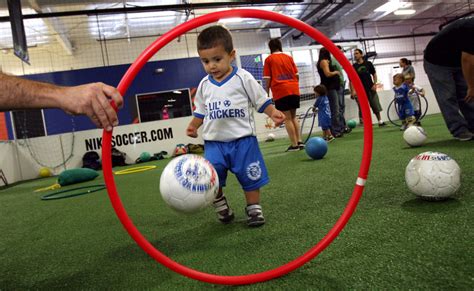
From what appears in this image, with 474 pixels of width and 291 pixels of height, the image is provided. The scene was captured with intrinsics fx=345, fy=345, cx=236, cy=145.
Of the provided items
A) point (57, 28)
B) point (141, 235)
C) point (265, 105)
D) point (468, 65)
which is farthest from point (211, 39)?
point (57, 28)

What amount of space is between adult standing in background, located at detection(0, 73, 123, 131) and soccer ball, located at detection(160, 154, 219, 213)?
19.1 inches

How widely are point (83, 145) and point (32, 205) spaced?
20.8 ft

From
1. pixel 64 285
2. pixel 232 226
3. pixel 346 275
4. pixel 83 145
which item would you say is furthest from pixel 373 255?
pixel 83 145

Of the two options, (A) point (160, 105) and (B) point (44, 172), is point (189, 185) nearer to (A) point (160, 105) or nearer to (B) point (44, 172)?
(B) point (44, 172)

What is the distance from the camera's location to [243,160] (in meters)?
2.09

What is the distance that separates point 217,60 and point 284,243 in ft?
3.48

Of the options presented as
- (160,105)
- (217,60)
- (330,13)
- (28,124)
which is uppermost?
(330,13)

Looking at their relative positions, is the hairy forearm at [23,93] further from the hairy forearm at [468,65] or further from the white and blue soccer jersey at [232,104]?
the hairy forearm at [468,65]

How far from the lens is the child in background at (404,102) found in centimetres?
662

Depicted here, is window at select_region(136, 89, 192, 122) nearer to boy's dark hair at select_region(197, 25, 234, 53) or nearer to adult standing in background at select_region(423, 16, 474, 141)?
adult standing in background at select_region(423, 16, 474, 141)

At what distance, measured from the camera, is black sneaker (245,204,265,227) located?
196 centimetres

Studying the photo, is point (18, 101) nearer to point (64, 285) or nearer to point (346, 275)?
point (64, 285)

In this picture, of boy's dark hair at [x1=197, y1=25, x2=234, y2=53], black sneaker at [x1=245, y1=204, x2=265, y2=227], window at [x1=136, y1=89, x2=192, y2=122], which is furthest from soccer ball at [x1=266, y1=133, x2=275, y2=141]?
boy's dark hair at [x1=197, y1=25, x2=234, y2=53]

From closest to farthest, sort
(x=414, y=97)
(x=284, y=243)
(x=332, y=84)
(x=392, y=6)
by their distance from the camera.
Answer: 1. (x=284, y=243)
2. (x=332, y=84)
3. (x=414, y=97)
4. (x=392, y=6)
